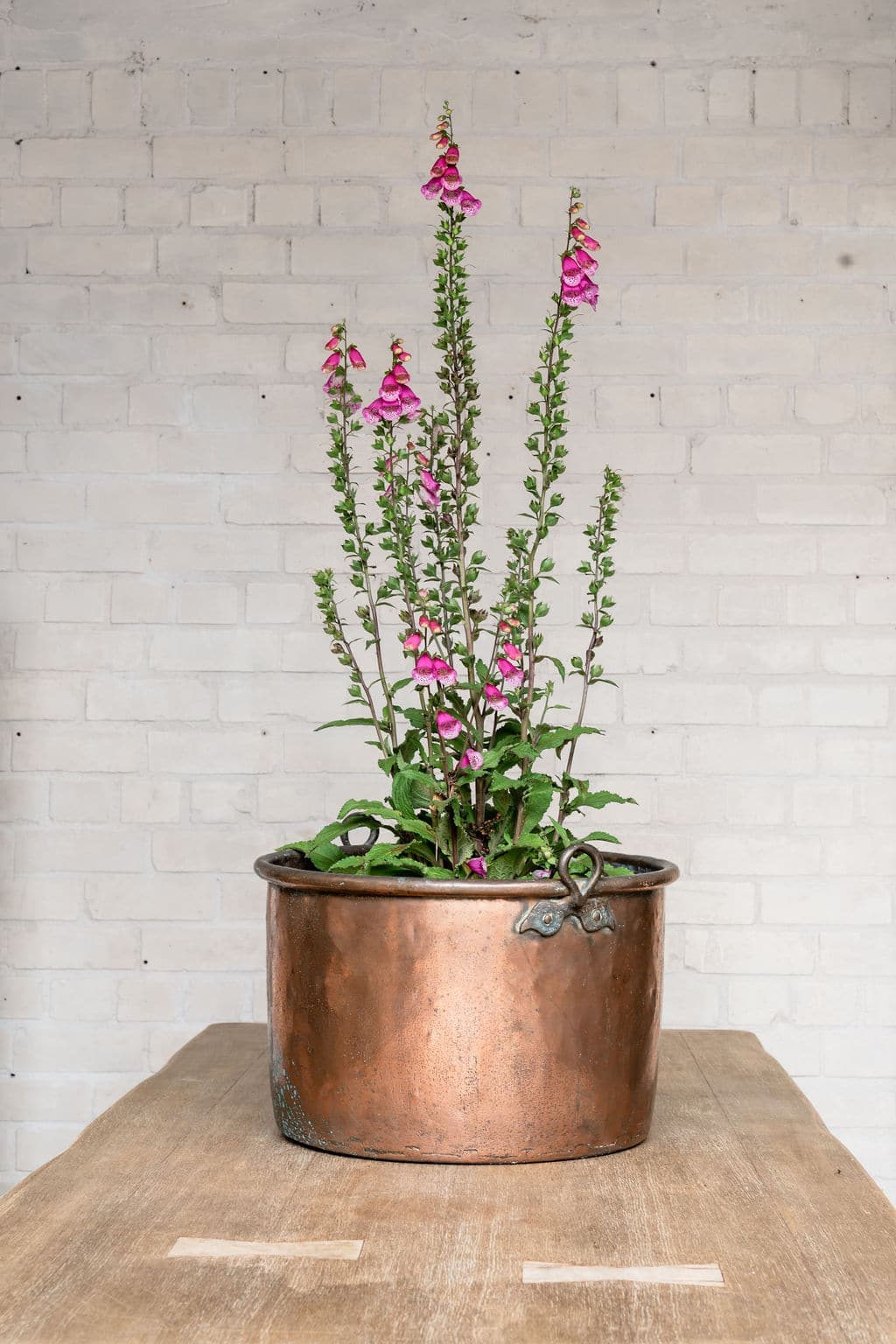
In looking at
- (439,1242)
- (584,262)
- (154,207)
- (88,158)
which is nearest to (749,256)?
(154,207)

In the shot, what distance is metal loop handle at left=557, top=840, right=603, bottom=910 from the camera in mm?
823

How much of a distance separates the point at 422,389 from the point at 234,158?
1.54 feet

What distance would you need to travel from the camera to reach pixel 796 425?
1.94 m

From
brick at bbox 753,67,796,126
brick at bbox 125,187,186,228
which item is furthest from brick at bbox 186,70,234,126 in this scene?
brick at bbox 753,67,796,126

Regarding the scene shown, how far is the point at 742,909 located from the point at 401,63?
1.40 meters

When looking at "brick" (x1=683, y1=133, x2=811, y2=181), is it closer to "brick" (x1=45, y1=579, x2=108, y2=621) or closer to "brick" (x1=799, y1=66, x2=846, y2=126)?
"brick" (x1=799, y1=66, x2=846, y2=126)

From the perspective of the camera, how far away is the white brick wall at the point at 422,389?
1.91 metres

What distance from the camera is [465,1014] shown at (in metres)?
0.83

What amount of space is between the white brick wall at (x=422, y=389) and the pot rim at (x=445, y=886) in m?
1.04

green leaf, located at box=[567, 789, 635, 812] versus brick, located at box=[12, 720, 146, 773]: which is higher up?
green leaf, located at box=[567, 789, 635, 812]

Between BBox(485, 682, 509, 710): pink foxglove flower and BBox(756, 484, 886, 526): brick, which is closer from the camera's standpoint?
BBox(485, 682, 509, 710): pink foxglove flower

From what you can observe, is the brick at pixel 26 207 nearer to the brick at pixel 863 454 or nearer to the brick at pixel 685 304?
the brick at pixel 685 304

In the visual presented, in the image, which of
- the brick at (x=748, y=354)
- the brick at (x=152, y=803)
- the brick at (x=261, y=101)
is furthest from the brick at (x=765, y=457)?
the brick at (x=152, y=803)

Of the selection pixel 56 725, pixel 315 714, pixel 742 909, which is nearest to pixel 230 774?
pixel 315 714
